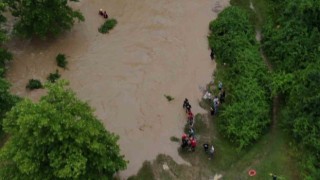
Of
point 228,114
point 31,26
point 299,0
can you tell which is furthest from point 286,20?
point 31,26

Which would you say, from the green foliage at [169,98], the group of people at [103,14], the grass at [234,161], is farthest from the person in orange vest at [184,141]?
the group of people at [103,14]

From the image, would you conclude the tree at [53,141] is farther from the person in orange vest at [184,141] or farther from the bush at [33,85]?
the bush at [33,85]

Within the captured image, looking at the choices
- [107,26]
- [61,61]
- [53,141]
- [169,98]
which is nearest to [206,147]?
[169,98]

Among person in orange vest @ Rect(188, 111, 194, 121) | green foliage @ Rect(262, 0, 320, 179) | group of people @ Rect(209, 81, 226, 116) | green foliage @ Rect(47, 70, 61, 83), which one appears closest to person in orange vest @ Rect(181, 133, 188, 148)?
person in orange vest @ Rect(188, 111, 194, 121)

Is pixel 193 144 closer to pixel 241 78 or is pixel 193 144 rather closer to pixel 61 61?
pixel 241 78

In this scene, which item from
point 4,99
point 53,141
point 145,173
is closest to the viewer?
point 53,141

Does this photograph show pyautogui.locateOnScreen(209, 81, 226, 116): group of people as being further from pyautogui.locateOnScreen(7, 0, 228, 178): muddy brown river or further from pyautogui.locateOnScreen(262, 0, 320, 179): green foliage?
pyautogui.locateOnScreen(262, 0, 320, 179): green foliage
